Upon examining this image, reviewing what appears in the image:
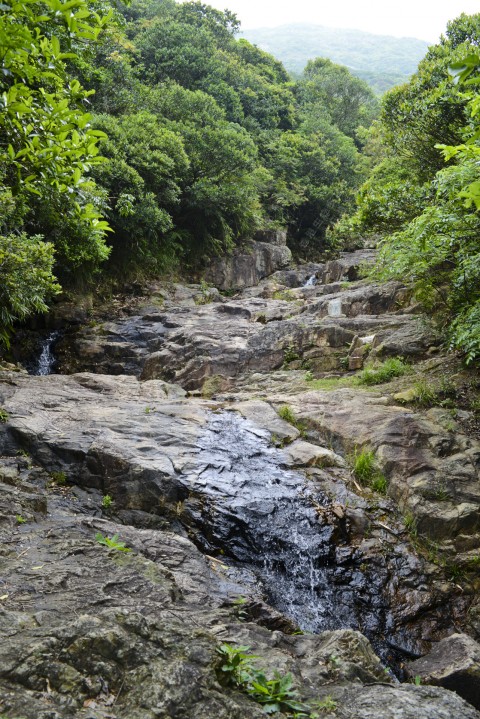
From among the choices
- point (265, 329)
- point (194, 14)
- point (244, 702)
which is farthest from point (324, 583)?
point (194, 14)

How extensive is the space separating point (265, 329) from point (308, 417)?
5.91 m

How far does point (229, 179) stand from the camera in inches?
930

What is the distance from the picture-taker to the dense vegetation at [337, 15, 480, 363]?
7.62 meters

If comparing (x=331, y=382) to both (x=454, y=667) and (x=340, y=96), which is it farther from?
(x=340, y=96)

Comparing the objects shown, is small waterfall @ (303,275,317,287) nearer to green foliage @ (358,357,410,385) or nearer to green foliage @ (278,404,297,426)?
green foliage @ (358,357,410,385)

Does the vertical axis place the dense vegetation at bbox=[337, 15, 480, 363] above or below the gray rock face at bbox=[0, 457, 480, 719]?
above

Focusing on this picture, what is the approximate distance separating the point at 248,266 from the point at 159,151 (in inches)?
293

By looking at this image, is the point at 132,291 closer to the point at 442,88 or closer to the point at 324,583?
the point at 442,88

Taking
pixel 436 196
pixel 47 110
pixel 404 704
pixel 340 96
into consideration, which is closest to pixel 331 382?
pixel 436 196

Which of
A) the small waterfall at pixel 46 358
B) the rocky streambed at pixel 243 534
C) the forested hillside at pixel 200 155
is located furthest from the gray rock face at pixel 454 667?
the small waterfall at pixel 46 358

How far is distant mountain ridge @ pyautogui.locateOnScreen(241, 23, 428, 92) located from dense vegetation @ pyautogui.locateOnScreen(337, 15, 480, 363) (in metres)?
109

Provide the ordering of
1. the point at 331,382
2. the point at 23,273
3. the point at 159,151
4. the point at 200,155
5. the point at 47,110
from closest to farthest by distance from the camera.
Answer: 1. the point at 47,110
2. the point at 23,273
3. the point at 331,382
4. the point at 159,151
5. the point at 200,155

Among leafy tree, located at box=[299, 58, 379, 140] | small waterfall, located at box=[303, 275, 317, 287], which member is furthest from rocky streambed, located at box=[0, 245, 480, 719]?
leafy tree, located at box=[299, 58, 379, 140]

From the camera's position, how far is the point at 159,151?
2094 centimetres
